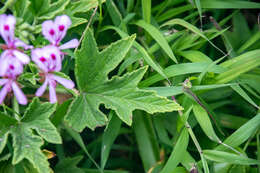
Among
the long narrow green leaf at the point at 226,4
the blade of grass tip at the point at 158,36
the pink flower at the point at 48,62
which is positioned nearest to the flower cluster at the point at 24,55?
the pink flower at the point at 48,62

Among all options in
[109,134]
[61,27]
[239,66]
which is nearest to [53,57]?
[61,27]

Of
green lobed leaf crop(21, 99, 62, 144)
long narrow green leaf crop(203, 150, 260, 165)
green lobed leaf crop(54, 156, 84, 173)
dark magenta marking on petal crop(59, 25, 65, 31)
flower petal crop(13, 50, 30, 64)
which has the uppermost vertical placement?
dark magenta marking on petal crop(59, 25, 65, 31)

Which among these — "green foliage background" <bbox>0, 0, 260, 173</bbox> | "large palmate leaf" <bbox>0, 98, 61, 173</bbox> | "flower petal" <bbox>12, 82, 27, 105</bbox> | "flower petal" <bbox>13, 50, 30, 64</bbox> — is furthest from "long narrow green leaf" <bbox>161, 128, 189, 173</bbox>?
"flower petal" <bbox>13, 50, 30, 64</bbox>

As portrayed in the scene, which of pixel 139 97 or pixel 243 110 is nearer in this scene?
pixel 139 97

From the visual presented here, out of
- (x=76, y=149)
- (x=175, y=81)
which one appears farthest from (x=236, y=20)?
(x=76, y=149)

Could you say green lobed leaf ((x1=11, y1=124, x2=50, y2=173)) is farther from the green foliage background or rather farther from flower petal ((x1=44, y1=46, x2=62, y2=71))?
flower petal ((x1=44, y1=46, x2=62, y2=71))

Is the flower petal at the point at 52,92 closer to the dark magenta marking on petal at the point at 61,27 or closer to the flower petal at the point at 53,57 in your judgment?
the flower petal at the point at 53,57

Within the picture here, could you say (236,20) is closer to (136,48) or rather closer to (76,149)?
(136,48)
